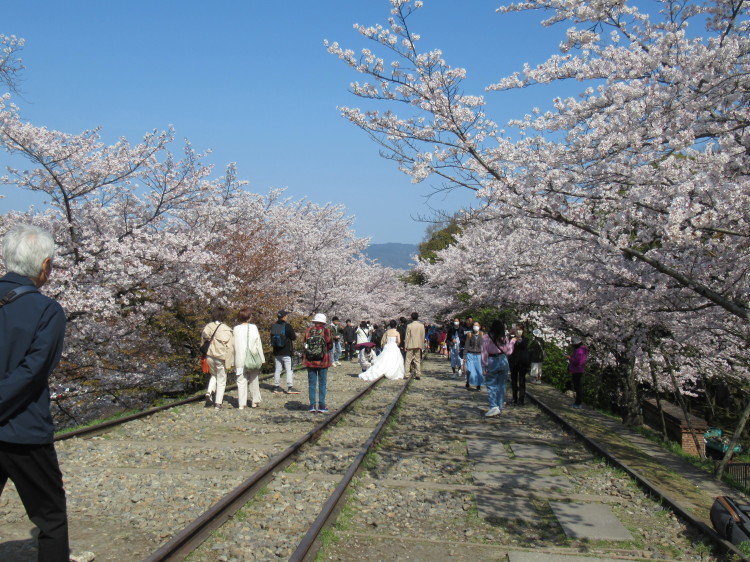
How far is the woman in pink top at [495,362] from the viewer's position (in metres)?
12.3

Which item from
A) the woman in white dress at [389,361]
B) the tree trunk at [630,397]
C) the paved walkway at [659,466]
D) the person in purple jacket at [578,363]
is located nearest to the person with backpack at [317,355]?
the paved walkway at [659,466]

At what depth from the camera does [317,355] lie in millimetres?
11258

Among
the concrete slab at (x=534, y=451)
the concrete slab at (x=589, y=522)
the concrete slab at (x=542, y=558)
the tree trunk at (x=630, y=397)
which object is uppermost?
the tree trunk at (x=630, y=397)

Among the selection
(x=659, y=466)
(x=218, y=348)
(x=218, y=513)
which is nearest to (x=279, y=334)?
(x=218, y=348)

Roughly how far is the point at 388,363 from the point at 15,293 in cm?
1605

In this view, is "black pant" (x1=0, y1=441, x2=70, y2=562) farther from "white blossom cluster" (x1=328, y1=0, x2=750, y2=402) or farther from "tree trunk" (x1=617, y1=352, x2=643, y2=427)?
"tree trunk" (x1=617, y1=352, x2=643, y2=427)

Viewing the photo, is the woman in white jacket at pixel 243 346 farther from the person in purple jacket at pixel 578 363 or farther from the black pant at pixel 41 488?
the black pant at pixel 41 488

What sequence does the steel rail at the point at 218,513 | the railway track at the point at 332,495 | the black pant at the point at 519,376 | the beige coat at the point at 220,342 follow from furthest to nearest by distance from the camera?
the black pant at the point at 519,376
the beige coat at the point at 220,342
the railway track at the point at 332,495
the steel rail at the point at 218,513

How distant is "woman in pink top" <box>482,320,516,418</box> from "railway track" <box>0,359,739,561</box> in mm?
1635

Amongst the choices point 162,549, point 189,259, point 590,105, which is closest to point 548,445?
point 590,105

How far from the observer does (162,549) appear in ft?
14.6

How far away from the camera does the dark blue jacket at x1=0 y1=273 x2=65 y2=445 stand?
10.2ft

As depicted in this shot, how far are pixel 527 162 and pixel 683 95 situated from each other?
6.45 ft

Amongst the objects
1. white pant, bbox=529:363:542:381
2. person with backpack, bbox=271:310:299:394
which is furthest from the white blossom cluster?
white pant, bbox=529:363:542:381
